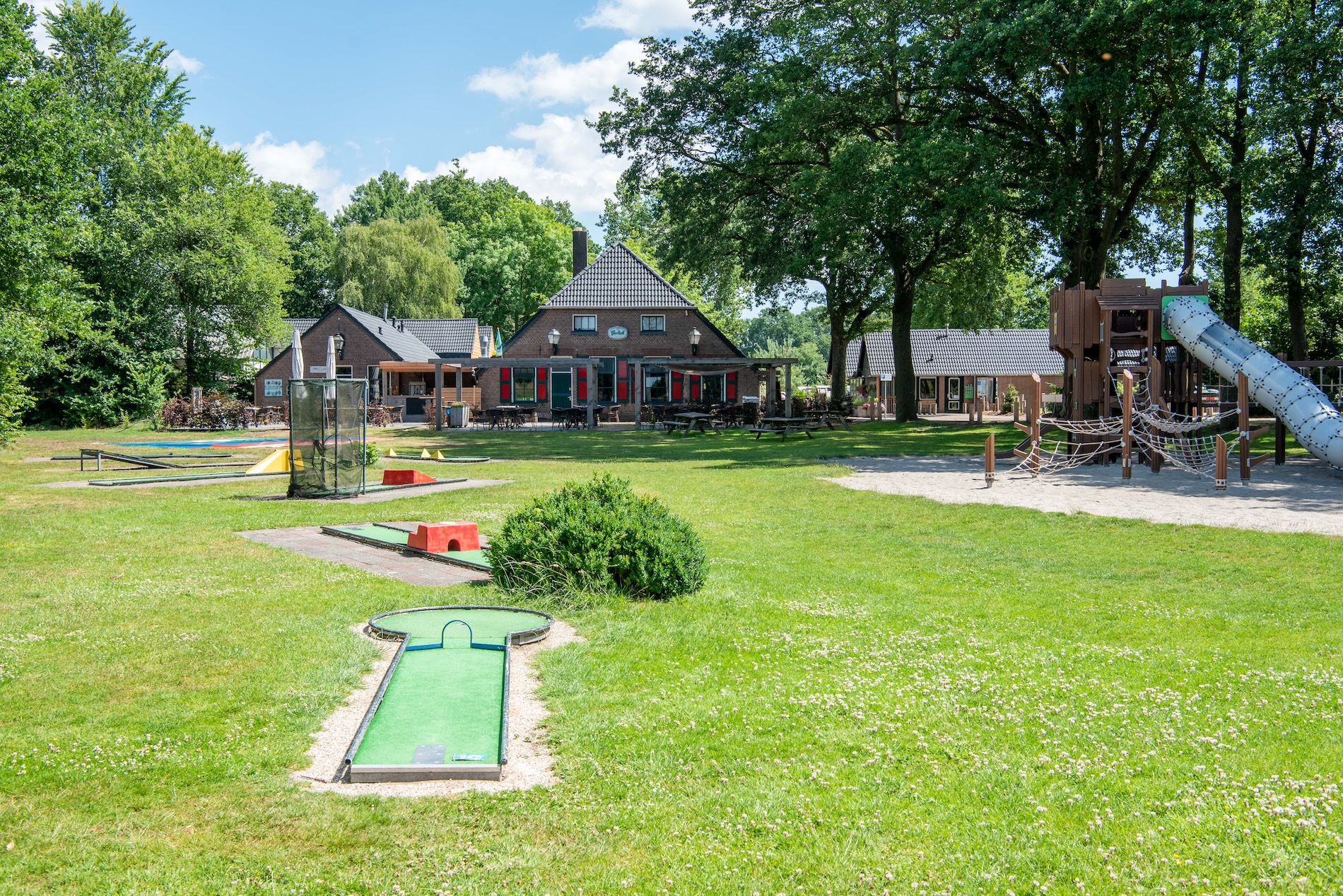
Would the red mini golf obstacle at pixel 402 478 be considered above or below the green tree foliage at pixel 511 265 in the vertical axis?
below

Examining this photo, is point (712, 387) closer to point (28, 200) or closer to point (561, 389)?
point (561, 389)

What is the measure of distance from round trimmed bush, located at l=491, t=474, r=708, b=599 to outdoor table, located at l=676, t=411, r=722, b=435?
964 inches

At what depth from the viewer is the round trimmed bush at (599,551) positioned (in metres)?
8.04

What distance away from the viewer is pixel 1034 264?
34594 millimetres

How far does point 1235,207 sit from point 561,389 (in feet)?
88.2

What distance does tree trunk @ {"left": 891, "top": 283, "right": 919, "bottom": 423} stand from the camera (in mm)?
36469

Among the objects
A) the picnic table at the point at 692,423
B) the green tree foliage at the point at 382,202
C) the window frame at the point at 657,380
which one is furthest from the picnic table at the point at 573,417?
the green tree foliage at the point at 382,202

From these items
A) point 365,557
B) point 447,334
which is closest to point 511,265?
point 447,334

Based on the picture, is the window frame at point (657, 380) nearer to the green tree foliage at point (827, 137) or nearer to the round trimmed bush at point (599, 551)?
the green tree foliage at point (827, 137)

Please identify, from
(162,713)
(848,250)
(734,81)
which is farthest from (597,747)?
(848,250)

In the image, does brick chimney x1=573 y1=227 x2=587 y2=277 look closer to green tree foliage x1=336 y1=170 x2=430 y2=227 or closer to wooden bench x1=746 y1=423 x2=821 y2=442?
wooden bench x1=746 y1=423 x2=821 y2=442

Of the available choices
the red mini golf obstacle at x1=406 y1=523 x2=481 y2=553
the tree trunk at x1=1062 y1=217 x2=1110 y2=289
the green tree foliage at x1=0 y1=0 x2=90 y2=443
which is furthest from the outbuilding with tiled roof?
the red mini golf obstacle at x1=406 y1=523 x2=481 y2=553

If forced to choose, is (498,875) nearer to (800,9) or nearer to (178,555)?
A: (178,555)

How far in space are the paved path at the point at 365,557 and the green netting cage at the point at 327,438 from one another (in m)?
3.25
